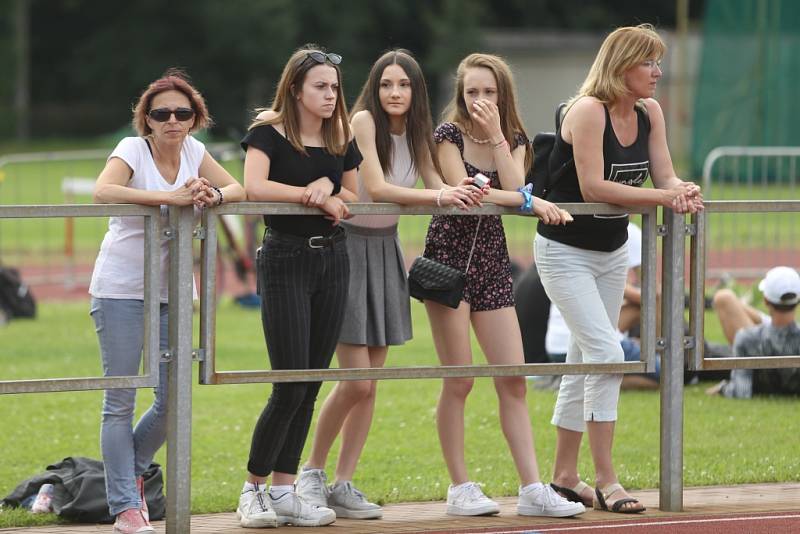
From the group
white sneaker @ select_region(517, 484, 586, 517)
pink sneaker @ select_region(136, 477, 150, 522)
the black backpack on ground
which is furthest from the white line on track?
the black backpack on ground

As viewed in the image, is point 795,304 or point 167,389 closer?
point 167,389

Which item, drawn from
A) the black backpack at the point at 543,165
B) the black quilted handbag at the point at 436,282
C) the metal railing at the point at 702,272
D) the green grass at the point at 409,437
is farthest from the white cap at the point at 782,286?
the black quilted handbag at the point at 436,282

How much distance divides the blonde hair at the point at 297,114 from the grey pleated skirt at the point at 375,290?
0.40 metres

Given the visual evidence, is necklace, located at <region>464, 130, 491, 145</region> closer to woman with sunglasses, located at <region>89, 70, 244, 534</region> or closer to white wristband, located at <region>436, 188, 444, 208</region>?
white wristband, located at <region>436, 188, 444, 208</region>

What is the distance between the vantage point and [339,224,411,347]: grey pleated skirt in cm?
570

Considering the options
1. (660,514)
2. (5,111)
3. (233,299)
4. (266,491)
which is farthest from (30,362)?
(5,111)

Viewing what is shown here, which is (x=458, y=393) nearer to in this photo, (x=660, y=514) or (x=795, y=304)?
(x=660, y=514)

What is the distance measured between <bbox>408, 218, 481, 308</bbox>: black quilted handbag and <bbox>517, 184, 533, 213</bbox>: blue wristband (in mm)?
368

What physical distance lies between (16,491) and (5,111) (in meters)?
49.8

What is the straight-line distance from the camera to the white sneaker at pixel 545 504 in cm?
579

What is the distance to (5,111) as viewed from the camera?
177 feet

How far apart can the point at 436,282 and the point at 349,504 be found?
101 centimetres

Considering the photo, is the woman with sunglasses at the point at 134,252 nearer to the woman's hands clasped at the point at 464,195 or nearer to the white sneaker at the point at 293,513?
the white sneaker at the point at 293,513

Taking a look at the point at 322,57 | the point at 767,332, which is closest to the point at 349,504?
the point at 322,57
